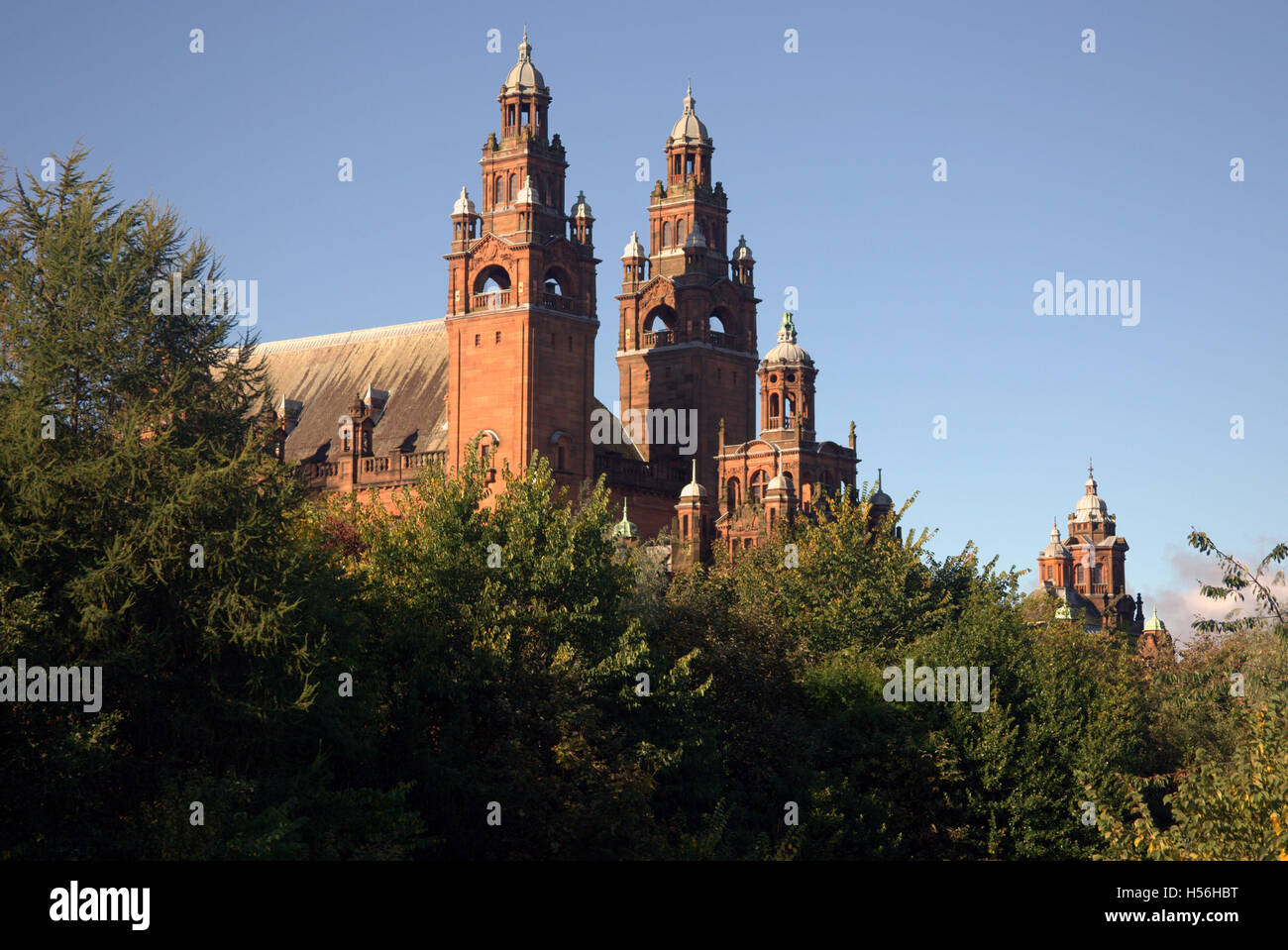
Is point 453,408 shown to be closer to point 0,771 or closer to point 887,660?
point 887,660

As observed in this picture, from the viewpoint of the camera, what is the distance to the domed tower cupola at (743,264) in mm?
104125

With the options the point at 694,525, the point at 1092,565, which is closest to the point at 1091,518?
the point at 1092,565

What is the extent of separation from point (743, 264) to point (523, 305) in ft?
66.0

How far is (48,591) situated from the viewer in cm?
3600

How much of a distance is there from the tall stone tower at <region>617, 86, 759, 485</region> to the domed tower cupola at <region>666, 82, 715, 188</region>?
6 centimetres

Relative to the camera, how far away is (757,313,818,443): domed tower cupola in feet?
303

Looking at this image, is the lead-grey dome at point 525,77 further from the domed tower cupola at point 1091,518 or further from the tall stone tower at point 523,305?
the domed tower cupola at point 1091,518

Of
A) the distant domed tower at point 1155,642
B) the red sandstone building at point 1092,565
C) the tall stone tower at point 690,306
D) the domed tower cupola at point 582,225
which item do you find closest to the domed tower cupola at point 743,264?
the tall stone tower at point 690,306

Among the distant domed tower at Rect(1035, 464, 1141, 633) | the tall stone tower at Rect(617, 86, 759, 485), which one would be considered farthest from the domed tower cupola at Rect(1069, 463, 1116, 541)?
the tall stone tower at Rect(617, 86, 759, 485)

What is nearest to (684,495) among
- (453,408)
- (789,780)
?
(453,408)

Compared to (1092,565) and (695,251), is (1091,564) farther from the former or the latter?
(695,251)

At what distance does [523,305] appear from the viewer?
88.7m

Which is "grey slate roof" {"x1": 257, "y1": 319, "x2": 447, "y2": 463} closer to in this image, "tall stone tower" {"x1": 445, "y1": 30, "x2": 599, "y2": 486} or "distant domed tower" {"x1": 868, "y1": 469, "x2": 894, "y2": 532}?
"tall stone tower" {"x1": 445, "y1": 30, "x2": 599, "y2": 486}

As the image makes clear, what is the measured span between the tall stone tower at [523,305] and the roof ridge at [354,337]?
12.5 meters
